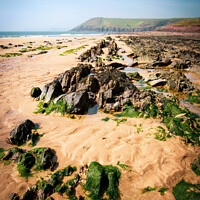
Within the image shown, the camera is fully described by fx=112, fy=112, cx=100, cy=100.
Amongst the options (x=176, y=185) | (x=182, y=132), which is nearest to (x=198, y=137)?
(x=182, y=132)

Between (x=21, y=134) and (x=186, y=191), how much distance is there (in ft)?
18.1

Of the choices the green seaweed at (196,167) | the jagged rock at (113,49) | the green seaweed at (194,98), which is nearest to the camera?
the green seaweed at (196,167)

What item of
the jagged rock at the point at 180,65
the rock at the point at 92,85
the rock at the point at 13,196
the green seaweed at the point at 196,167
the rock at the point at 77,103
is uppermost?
the jagged rock at the point at 180,65

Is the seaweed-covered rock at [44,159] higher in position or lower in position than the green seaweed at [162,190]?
higher

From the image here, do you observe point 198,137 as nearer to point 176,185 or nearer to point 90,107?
point 176,185

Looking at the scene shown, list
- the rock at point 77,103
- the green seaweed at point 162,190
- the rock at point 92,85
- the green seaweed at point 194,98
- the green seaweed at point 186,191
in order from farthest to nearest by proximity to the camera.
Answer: the rock at point 92,85 → the green seaweed at point 194,98 → the rock at point 77,103 → the green seaweed at point 162,190 → the green seaweed at point 186,191

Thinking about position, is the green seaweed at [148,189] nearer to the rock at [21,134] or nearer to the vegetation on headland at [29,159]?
the vegetation on headland at [29,159]

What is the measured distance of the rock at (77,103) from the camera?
582 cm

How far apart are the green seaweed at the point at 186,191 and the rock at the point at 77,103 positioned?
15.0 ft

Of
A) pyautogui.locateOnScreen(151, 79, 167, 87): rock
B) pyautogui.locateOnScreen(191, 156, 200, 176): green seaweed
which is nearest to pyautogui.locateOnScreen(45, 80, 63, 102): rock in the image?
pyautogui.locateOnScreen(191, 156, 200, 176): green seaweed

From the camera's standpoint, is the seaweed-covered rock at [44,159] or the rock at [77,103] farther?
the rock at [77,103]

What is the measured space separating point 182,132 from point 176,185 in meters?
2.30

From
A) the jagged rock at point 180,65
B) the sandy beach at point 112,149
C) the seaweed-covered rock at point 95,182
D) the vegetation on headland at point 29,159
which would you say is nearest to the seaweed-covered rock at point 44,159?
the vegetation on headland at point 29,159

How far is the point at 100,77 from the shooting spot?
8398mm
